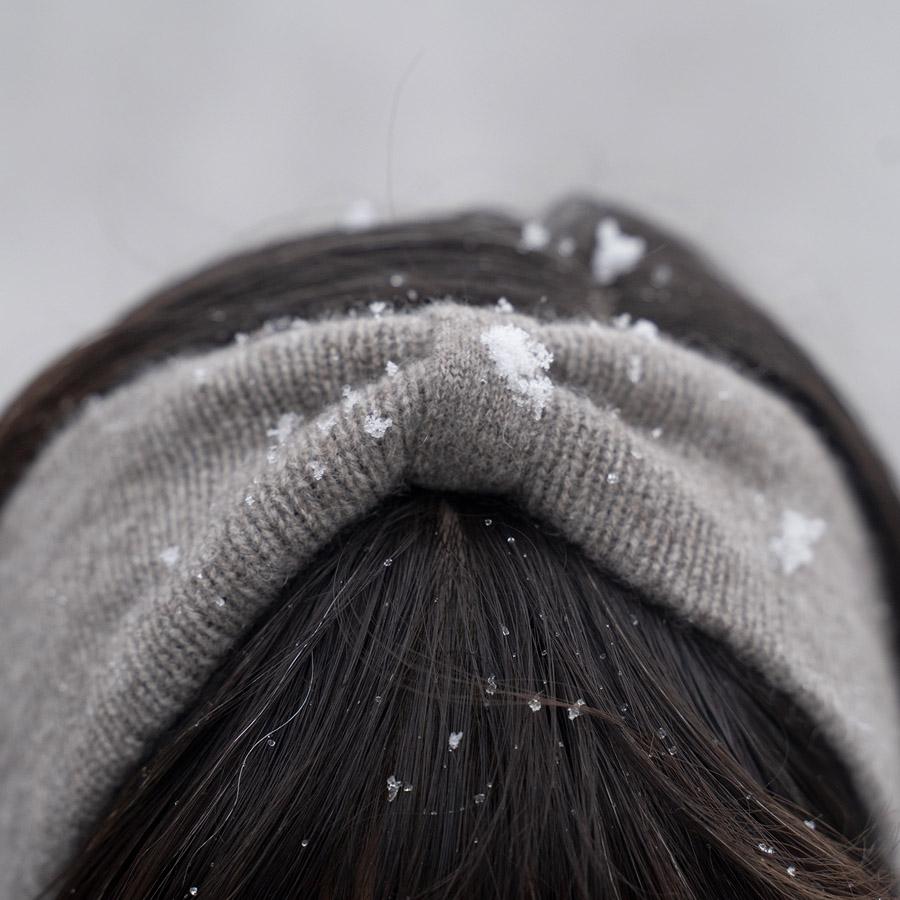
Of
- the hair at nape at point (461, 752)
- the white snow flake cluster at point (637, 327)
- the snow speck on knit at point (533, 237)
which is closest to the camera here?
the hair at nape at point (461, 752)

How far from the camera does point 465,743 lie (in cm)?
48

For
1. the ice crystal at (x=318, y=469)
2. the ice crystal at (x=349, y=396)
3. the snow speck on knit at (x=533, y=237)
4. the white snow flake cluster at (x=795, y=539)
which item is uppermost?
the snow speck on knit at (x=533, y=237)

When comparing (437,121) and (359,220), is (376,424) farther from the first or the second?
(437,121)

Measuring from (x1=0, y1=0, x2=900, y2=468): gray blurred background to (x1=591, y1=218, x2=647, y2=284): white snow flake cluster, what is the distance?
0.78m

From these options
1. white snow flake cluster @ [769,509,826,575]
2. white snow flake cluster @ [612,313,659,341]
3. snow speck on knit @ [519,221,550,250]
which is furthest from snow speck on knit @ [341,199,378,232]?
white snow flake cluster @ [769,509,826,575]

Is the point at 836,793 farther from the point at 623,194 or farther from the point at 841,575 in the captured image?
the point at 623,194

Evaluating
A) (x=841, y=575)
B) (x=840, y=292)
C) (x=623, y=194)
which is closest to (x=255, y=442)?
(x=841, y=575)

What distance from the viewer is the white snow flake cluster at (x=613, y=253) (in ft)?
2.45

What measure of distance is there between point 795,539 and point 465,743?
0.31 m

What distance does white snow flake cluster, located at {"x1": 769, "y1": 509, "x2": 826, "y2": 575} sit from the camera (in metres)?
0.61

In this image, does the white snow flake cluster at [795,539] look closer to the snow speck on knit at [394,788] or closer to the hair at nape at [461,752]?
the hair at nape at [461,752]

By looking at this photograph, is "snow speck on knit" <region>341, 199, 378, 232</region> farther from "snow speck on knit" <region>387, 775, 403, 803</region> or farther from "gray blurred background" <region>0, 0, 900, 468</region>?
"gray blurred background" <region>0, 0, 900, 468</region>

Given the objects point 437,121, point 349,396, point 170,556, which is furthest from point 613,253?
point 437,121

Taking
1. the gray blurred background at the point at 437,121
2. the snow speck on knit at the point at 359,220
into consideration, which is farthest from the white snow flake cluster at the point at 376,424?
the gray blurred background at the point at 437,121
